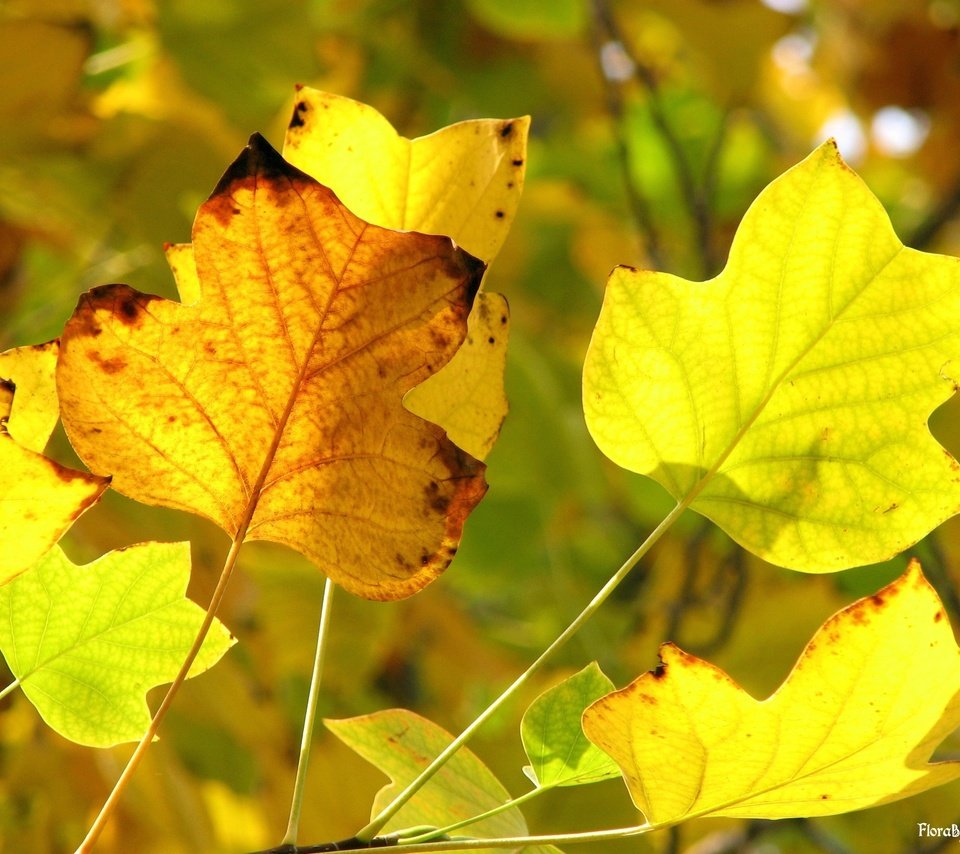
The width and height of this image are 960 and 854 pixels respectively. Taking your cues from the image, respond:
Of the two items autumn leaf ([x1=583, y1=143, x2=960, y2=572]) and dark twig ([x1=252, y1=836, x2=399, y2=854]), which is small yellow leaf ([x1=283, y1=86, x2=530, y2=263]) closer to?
autumn leaf ([x1=583, y1=143, x2=960, y2=572])

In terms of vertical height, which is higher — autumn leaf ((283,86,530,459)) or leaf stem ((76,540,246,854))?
autumn leaf ((283,86,530,459))

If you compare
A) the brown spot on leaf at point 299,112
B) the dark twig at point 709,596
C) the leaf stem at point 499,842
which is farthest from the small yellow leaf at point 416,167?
the dark twig at point 709,596

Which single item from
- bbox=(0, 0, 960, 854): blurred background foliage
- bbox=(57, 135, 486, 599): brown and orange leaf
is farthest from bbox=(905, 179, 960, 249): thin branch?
bbox=(57, 135, 486, 599): brown and orange leaf

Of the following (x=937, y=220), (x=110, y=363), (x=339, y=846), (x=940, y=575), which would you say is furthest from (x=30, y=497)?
(x=937, y=220)

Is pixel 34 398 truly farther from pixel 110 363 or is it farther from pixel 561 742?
Answer: pixel 561 742

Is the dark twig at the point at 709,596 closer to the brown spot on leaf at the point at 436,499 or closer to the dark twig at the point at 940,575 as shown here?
the dark twig at the point at 940,575

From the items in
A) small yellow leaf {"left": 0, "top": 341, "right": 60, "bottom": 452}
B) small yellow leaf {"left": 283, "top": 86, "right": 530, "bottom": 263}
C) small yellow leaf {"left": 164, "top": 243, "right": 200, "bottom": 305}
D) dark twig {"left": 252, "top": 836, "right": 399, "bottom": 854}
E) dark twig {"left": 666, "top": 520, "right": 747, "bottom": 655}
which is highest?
small yellow leaf {"left": 283, "top": 86, "right": 530, "bottom": 263}

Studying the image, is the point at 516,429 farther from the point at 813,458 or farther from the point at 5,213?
the point at 813,458

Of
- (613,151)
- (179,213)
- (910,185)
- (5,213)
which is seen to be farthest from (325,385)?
(910,185)
